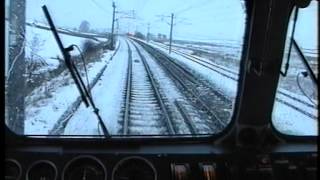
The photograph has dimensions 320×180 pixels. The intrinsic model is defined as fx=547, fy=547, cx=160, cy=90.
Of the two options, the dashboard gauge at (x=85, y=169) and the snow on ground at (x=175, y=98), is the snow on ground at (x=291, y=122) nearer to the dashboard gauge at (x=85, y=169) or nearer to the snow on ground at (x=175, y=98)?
the snow on ground at (x=175, y=98)

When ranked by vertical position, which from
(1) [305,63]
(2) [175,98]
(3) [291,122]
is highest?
(1) [305,63]

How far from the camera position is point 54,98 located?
9.61 feet

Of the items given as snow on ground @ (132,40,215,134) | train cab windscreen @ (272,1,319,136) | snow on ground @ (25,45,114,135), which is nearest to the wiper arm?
train cab windscreen @ (272,1,319,136)

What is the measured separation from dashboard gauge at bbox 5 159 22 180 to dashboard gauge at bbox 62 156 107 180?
0.24 metres

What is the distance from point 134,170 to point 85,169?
266mm

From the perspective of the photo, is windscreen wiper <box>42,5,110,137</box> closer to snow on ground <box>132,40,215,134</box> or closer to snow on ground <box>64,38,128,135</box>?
snow on ground <box>64,38,128,135</box>

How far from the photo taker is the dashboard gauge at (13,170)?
9.55ft

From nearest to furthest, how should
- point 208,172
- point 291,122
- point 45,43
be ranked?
point 45,43 → point 208,172 → point 291,122

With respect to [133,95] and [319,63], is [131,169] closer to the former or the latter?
[133,95]

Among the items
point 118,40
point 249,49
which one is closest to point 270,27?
point 249,49

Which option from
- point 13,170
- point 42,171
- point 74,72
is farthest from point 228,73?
point 13,170

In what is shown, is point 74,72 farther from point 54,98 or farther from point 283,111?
point 283,111

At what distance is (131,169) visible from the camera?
2.96m

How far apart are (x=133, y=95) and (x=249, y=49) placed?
69 centimetres
